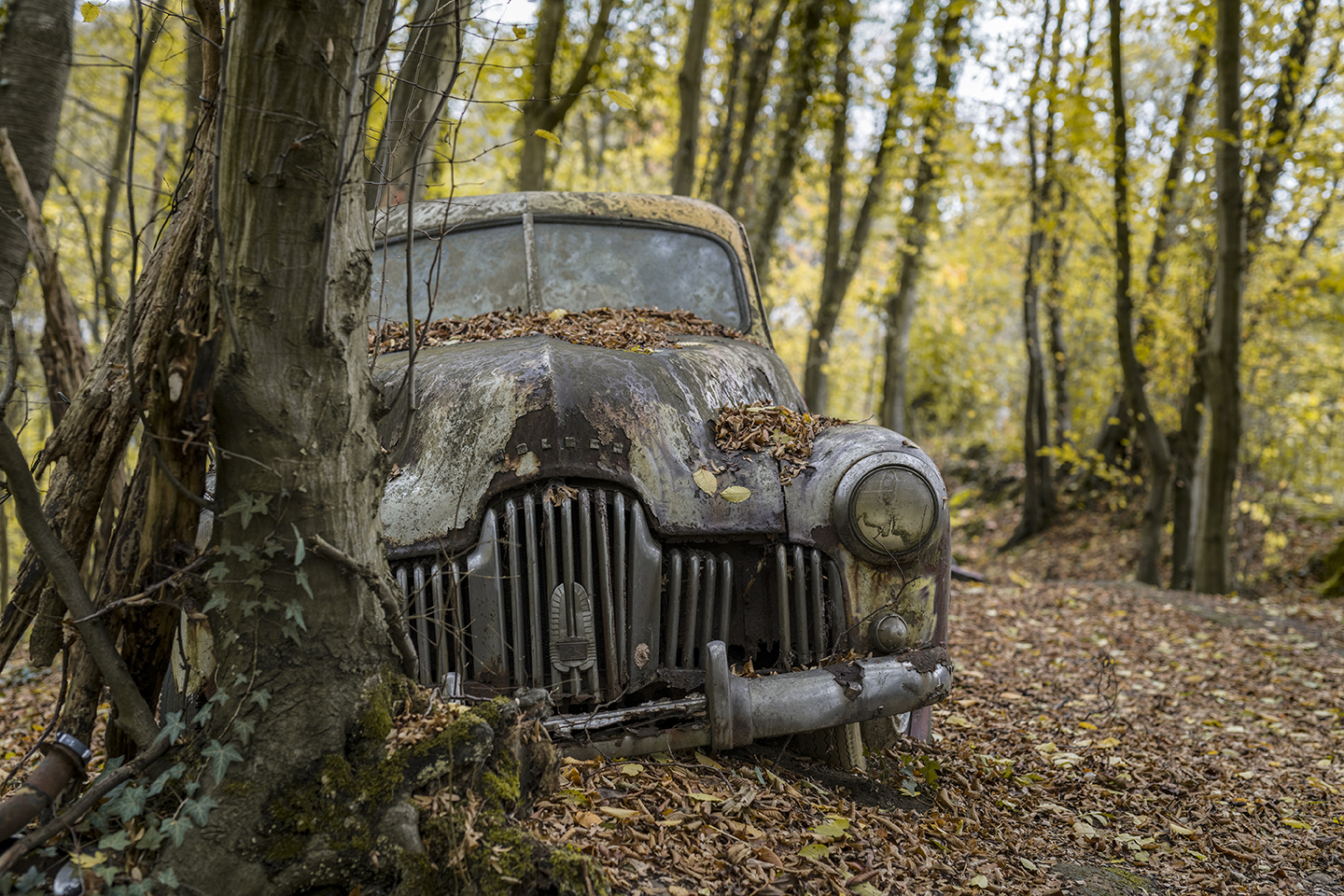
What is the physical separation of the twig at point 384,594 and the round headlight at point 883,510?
1503 millimetres

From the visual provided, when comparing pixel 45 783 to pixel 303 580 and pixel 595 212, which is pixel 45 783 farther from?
pixel 595 212

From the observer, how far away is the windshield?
14.6 feet

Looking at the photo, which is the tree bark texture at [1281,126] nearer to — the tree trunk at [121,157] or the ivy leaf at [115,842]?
the tree trunk at [121,157]

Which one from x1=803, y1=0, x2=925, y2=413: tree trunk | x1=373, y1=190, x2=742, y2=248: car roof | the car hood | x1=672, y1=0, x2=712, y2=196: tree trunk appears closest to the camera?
the car hood

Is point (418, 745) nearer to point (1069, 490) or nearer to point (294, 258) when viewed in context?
point (294, 258)

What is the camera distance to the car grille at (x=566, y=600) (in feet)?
9.00

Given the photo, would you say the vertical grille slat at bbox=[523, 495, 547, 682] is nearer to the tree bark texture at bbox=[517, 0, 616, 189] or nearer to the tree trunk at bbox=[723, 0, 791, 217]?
the tree bark texture at bbox=[517, 0, 616, 189]

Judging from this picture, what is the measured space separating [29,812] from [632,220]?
3.73 meters

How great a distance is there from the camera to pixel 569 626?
2.76 m

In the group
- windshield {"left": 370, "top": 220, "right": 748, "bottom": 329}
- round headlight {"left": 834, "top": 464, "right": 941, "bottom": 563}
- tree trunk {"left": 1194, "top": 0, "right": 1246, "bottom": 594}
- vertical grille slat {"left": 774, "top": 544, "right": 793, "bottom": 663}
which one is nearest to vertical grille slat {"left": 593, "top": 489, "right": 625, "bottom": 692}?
vertical grille slat {"left": 774, "top": 544, "right": 793, "bottom": 663}

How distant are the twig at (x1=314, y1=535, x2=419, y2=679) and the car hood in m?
0.57

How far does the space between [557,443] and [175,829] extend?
146cm

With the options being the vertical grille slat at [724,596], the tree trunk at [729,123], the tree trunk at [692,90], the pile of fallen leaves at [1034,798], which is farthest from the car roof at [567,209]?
the tree trunk at [729,123]

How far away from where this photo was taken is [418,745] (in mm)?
2070
